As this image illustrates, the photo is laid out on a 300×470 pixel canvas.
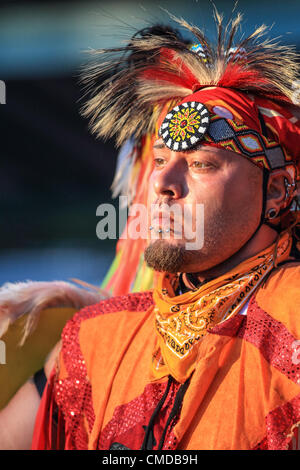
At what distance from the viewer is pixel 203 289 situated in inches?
67.6

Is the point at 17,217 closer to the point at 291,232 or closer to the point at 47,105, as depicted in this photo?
the point at 47,105

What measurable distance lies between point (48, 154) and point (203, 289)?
267cm

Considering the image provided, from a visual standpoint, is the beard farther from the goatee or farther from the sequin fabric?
the sequin fabric

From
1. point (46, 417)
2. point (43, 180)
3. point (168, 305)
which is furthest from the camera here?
point (43, 180)

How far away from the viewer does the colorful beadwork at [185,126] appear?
5.77 ft

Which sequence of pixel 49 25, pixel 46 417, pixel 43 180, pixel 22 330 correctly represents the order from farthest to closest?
pixel 43 180
pixel 49 25
pixel 22 330
pixel 46 417

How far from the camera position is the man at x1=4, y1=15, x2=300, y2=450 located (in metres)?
1.55

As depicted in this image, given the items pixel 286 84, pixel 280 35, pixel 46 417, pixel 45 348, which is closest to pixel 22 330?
pixel 45 348

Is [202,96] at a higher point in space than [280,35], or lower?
lower

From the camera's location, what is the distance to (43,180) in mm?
4176

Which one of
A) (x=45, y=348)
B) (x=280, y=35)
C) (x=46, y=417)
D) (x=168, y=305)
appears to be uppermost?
(x=280, y=35)

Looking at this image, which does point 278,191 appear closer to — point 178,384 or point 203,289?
point 203,289

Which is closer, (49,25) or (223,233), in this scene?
(223,233)

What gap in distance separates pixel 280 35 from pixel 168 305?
1005 mm
